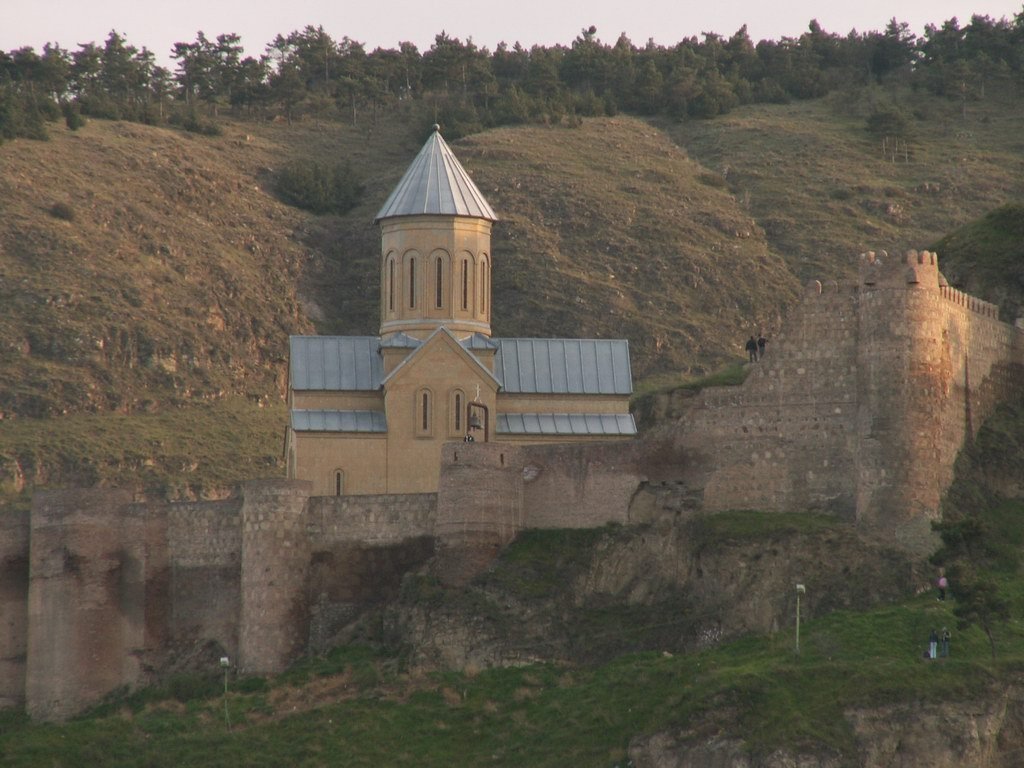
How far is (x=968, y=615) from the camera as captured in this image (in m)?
61.5

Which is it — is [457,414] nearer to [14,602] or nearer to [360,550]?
[360,550]

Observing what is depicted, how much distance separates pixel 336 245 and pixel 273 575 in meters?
49.5

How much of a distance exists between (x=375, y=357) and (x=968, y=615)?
822 inches

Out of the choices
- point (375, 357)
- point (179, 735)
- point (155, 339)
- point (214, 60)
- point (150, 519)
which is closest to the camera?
point (179, 735)

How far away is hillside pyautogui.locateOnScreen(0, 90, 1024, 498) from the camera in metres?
97.4

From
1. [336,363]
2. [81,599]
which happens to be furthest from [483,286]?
[81,599]

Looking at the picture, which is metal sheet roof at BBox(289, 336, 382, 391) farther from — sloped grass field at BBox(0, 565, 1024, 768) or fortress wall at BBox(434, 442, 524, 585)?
sloped grass field at BBox(0, 565, 1024, 768)

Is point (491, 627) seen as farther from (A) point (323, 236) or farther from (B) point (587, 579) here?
(A) point (323, 236)

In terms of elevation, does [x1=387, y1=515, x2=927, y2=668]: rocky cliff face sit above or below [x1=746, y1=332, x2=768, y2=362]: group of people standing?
below

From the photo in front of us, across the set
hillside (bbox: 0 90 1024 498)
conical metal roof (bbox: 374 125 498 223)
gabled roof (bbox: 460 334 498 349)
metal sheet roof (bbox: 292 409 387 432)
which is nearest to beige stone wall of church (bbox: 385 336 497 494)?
metal sheet roof (bbox: 292 409 387 432)

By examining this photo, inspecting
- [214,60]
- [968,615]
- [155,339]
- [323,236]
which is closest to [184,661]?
[968,615]

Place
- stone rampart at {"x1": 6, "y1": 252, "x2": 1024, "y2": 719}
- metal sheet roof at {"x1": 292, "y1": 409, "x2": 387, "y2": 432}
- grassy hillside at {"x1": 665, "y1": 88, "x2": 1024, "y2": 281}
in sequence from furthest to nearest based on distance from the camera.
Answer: grassy hillside at {"x1": 665, "y1": 88, "x2": 1024, "y2": 281} → metal sheet roof at {"x1": 292, "y1": 409, "x2": 387, "y2": 432} → stone rampart at {"x1": 6, "y1": 252, "x2": 1024, "y2": 719}

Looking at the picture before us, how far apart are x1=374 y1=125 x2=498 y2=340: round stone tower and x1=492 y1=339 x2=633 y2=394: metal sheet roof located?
A: 3.79 ft

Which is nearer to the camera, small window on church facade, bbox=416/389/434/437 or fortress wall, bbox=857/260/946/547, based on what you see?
fortress wall, bbox=857/260/946/547
